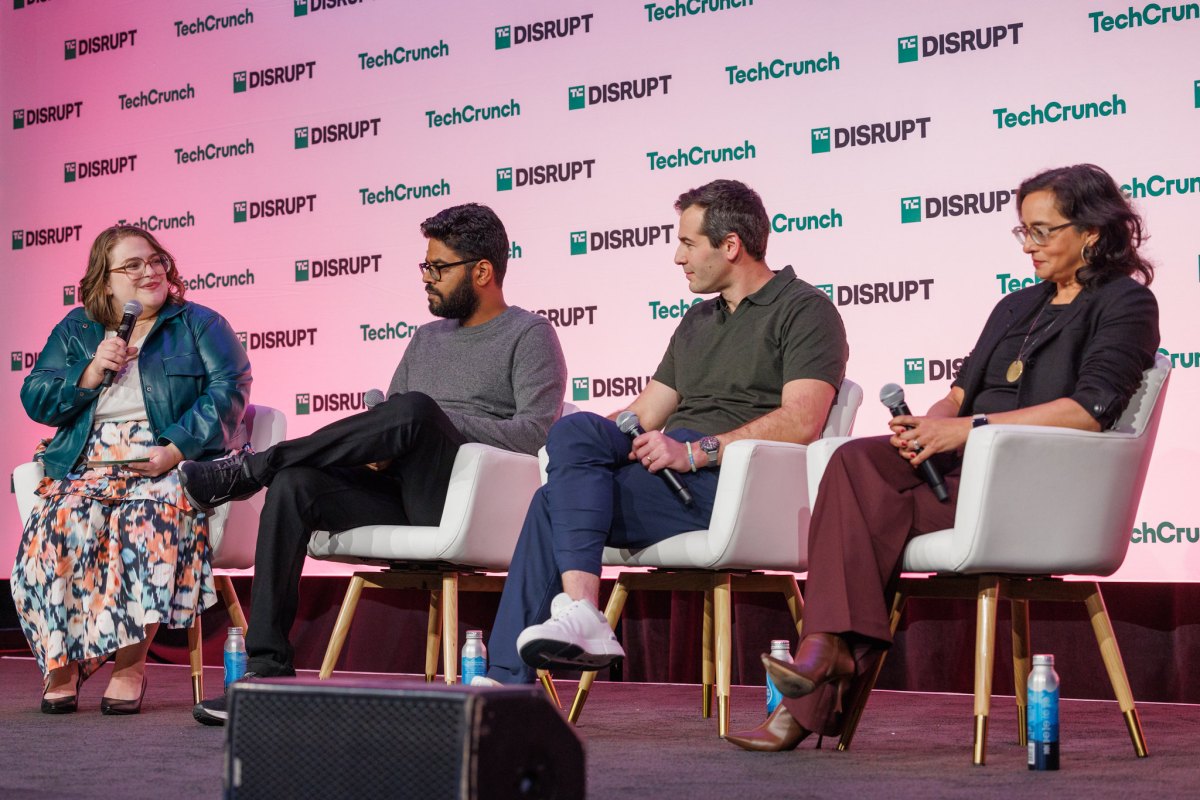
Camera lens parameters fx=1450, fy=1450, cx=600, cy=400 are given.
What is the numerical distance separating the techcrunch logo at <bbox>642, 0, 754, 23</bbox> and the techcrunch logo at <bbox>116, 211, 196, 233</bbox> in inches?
83.4

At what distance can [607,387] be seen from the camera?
4.85 meters

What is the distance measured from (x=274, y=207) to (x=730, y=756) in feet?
Answer: 11.8

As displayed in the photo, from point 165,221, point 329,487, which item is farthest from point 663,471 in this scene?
point 165,221

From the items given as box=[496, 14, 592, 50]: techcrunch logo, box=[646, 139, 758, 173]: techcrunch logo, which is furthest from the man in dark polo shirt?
box=[496, 14, 592, 50]: techcrunch logo

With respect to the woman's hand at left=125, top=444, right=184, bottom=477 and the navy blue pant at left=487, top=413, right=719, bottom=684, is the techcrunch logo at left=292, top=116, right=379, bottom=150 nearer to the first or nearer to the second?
the woman's hand at left=125, top=444, right=184, bottom=477

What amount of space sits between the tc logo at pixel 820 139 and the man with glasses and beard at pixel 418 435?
1152 millimetres

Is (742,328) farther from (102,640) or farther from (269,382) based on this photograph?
(269,382)

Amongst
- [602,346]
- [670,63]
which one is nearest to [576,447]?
[602,346]

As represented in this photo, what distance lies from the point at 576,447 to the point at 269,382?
2.79m

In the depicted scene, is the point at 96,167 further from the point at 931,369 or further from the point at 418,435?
the point at 931,369

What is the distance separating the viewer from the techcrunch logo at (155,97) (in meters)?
5.89

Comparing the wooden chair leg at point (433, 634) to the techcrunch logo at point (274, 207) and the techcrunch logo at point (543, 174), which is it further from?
the techcrunch logo at point (274, 207)

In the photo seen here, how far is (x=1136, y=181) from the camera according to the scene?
13.3 ft

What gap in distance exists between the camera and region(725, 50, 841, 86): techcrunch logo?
4.55m
